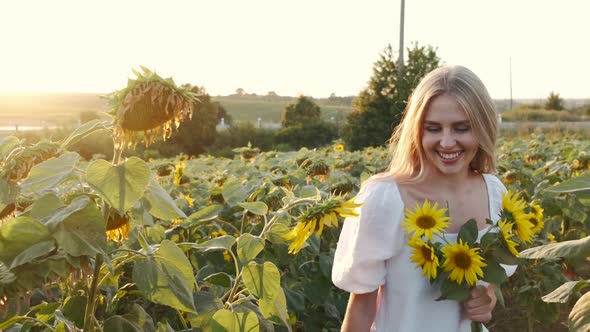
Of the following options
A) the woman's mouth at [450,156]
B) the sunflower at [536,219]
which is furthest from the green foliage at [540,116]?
the woman's mouth at [450,156]

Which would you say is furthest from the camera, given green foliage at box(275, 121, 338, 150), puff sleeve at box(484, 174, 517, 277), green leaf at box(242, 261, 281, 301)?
green foliage at box(275, 121, 338, 150)

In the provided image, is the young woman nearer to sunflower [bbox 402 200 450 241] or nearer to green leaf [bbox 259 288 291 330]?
sunflower [bbox 402 200 450 241]

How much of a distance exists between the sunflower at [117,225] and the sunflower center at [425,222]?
0.84m

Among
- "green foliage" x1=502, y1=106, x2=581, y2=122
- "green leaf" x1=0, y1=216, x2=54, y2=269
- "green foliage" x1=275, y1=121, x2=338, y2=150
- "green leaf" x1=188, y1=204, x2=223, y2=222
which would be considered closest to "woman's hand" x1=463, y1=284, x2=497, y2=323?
"green leaf" x1=188, y1=204, x2=223, y2=222

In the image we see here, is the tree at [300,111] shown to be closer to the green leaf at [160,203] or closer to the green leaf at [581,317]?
the green leaf at [160,203]

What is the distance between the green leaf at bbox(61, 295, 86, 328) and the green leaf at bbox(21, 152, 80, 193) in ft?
1.01

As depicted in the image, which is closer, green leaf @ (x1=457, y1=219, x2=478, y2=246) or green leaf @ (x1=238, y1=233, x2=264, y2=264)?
green leaf @ (x1=238, y1=233, x2=264, y2=264)

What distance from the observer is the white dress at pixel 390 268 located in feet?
6.64

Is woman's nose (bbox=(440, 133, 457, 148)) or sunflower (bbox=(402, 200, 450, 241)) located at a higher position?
woman's nose (bbox=(440, 133, 457, 148))

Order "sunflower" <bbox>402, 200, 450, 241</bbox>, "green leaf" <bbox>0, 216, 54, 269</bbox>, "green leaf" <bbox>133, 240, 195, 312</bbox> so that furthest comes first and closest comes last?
"sunflower" <bbox>402, 200, 450, 241</bbox> < "green leaf" <bbox>133, 240, 195, 312</bbox> < "green leaf" <bbox>0, 216, 54, 269</bbox>

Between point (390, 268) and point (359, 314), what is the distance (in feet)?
0.51

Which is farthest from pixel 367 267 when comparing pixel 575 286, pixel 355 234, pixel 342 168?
pixel 342 168

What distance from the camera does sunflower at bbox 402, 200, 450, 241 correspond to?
6.11 ft

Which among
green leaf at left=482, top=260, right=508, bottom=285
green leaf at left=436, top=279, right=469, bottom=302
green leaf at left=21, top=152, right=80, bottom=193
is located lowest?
green leaf at left=436, top=279, right=469, bottom=302
